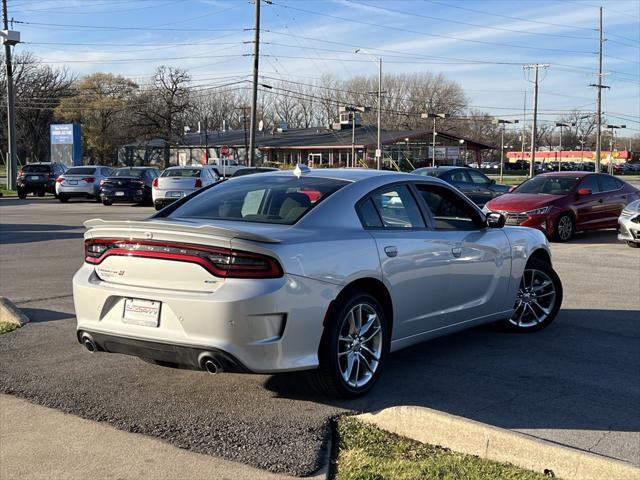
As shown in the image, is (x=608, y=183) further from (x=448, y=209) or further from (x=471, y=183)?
(x=448, y=209)

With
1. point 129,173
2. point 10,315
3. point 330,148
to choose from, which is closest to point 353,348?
point 10,315

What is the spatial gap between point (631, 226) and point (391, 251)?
11004 mm

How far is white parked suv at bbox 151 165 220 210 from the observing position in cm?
2500

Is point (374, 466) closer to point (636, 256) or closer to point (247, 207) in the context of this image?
point (247, 207)

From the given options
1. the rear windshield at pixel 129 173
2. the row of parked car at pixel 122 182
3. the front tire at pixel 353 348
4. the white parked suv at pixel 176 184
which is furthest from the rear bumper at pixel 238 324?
the rear windshield at pixel 129 173

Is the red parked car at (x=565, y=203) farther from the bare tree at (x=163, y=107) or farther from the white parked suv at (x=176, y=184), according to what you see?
the bare tree at (x=163, y=107)

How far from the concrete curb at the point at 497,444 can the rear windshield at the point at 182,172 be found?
2195cm

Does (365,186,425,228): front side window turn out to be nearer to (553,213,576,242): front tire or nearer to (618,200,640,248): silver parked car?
(618,200,640,248): silver parked car

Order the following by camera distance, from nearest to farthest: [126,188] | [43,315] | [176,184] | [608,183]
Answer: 1. [43,315]
2. [608,183]
3. [176,184]
4. [126,188]

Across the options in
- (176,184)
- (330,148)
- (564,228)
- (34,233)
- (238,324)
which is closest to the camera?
(238,324)

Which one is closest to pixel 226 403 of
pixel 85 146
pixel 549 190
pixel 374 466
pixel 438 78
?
pixel 374 466

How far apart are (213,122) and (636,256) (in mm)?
115527

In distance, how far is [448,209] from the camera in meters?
6.48

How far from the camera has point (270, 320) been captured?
452 cm
